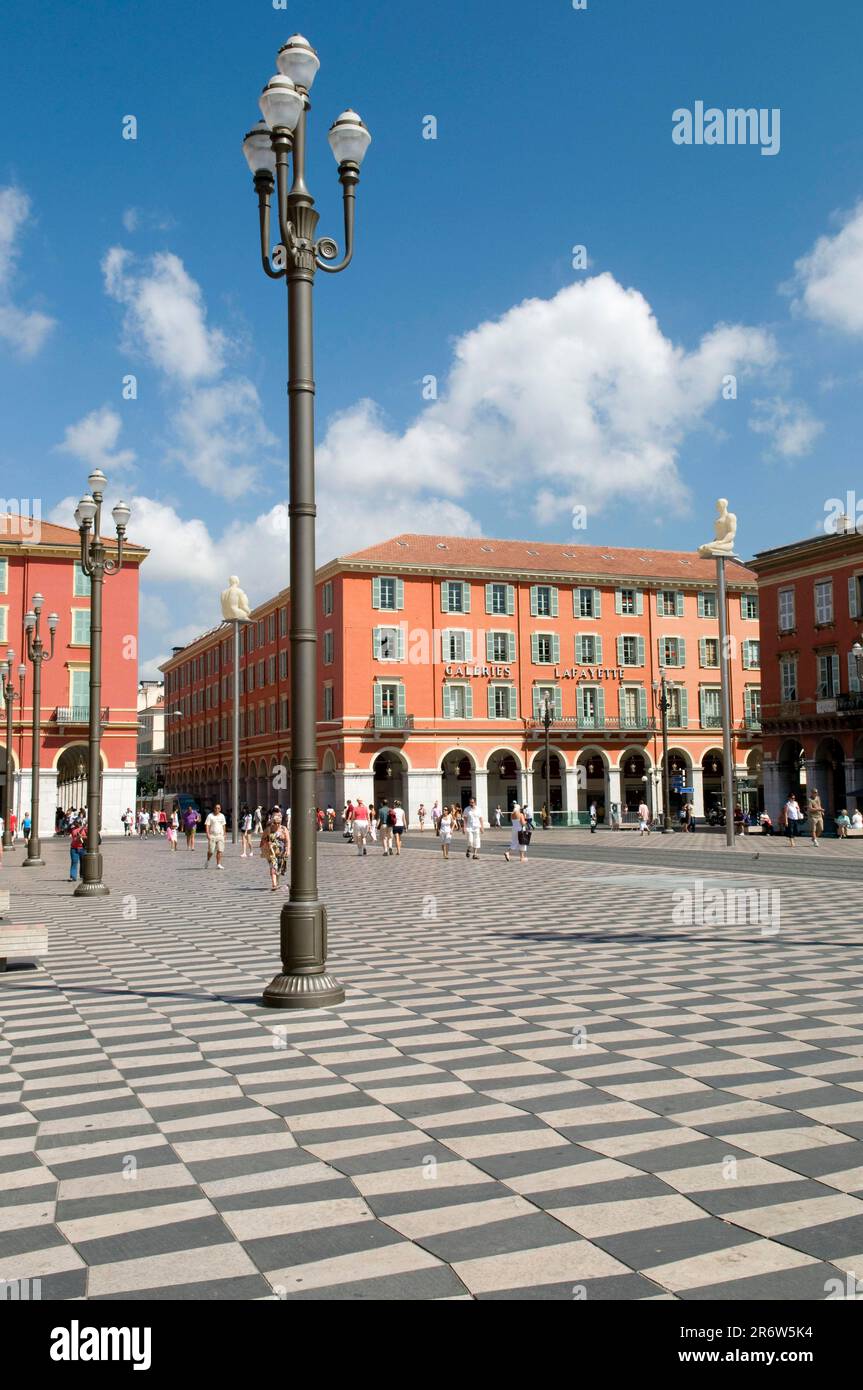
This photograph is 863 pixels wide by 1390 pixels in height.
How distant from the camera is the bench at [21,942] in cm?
1138

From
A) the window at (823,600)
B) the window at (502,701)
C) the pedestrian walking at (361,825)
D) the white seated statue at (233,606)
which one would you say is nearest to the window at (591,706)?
the window at (502,701)

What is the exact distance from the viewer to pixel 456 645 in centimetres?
6325

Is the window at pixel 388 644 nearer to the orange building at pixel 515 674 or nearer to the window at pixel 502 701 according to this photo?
the orange building at pixel 515 674

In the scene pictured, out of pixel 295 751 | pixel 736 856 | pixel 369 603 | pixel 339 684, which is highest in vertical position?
pixel 369 603

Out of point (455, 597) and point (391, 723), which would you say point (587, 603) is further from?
point (391, 723)

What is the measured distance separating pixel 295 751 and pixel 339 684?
51.8m

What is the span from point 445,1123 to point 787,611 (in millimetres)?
53342

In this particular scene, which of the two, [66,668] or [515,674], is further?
[515,674]

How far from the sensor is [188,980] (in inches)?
425

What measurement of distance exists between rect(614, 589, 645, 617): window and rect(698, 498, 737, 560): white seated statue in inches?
1236

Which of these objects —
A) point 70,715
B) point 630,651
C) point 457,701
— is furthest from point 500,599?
point 70,715

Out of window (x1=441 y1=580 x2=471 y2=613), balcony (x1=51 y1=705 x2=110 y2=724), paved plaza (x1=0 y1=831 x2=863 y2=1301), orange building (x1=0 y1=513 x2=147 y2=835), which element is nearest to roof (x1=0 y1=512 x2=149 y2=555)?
orange building (x1=0 y1=513 x2=147 y2=835)

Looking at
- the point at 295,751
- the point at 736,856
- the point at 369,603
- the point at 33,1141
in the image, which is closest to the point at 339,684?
the point at 369,603
